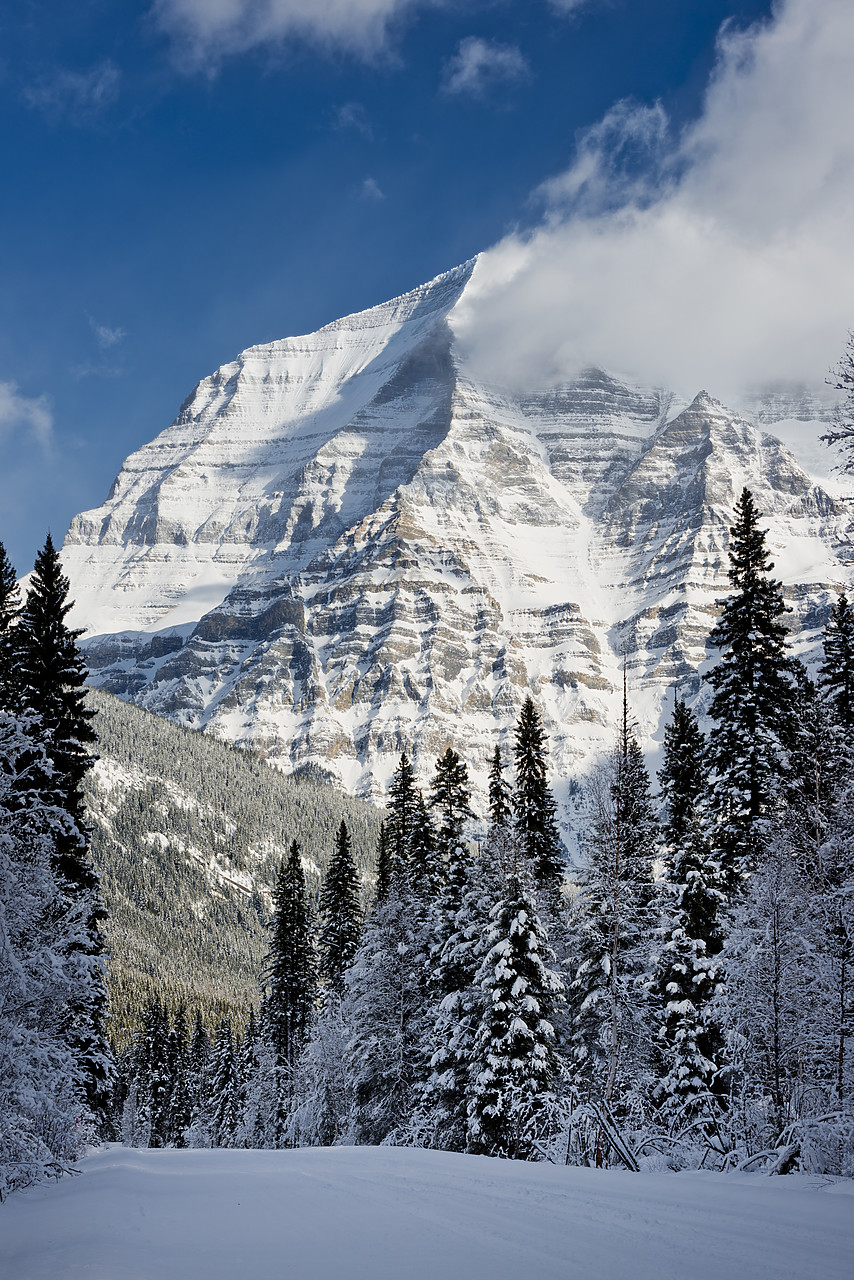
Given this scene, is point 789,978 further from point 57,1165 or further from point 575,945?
point 575,945

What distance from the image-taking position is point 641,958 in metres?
25.0

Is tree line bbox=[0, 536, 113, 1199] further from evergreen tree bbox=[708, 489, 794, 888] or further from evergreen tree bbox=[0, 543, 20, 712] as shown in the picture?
evergreen tree bbox=[708, 489, 794, 888]

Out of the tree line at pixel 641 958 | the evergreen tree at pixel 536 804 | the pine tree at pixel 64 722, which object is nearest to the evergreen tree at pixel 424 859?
the tree line at pixel 641 958

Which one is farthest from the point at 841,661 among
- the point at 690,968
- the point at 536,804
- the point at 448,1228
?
the point at 448,1228

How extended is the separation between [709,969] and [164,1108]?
242 ft

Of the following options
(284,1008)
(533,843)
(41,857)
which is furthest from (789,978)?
(284,1008)

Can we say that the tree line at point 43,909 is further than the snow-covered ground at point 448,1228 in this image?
Yes

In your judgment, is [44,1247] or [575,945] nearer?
[44,1247]

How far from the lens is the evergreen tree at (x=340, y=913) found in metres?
47.7

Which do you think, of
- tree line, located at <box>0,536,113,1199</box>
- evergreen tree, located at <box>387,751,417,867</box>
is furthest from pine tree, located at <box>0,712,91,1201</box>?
evergreen tree, located at <box>387,751,417,867</box>

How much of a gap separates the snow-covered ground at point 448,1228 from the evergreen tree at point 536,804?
25146 mm

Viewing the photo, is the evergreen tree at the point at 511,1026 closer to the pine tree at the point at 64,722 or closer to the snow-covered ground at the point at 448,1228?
the pine tree at the point at 64,722

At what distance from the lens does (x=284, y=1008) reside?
169ft

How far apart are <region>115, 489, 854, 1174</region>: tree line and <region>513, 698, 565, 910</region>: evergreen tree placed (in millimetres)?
124
